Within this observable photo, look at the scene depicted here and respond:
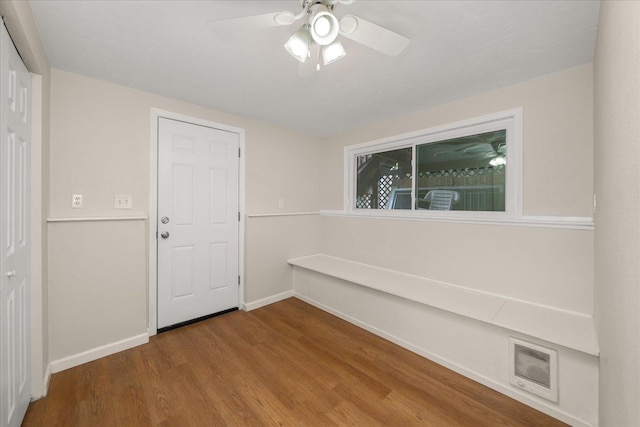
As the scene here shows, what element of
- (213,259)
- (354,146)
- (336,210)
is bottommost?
(213,259)

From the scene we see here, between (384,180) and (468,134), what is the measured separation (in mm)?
1017

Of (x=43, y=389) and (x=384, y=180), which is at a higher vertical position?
(x=384, y=180)

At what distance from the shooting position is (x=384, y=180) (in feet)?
10.2

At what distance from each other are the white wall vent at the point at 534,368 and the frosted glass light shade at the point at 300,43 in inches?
84.7

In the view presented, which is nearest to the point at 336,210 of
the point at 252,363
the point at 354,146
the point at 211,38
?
the point at 354,146

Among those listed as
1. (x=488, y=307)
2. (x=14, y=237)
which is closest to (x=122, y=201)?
(x=14, y=237)

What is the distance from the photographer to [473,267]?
2.24 meters

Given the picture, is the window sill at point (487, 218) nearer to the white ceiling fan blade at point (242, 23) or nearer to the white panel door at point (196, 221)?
the white panel door at point (196, 221)

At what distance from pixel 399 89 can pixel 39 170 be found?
8.66 feet

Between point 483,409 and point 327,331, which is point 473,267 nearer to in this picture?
point 483,409

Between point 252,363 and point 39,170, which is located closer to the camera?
point 39,170

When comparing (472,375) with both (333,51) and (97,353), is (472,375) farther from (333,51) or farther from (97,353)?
(97,353)

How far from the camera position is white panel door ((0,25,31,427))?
1110 millimetres

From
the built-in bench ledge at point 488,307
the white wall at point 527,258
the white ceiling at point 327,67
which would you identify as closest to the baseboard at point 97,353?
the built-in bench ledge at point 488,307
